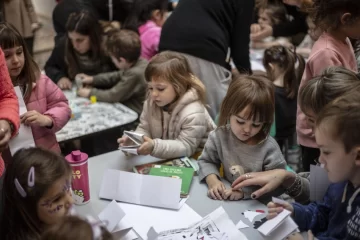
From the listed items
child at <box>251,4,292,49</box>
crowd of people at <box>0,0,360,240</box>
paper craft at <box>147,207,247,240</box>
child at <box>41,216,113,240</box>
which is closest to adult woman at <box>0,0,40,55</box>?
crowd of people at <box>0,0,360,240</box>

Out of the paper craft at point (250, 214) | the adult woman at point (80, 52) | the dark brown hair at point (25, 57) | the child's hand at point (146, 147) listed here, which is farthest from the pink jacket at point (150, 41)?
the paper craft at point (250, 214)

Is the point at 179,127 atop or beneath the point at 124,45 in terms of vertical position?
beneath

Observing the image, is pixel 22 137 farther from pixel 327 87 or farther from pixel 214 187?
pixel 327 87

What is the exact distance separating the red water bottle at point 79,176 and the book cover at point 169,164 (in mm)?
267

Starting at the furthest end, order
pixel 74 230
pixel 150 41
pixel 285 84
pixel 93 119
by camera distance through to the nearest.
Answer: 1. pixel 150 41
2. pixel 285 84
3. pixel 93 119
4. pixel 74 230

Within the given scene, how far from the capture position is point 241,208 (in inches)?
62.9

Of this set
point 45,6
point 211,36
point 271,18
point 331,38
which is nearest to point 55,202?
point 331,38

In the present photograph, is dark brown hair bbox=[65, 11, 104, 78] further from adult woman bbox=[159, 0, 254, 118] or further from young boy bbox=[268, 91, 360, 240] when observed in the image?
young boy bbox=[268, 91, 360, 240]

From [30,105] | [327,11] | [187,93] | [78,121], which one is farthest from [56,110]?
[327,11]

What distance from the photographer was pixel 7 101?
155cm

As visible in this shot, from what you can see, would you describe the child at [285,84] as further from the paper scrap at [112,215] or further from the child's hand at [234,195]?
the paper scrap at [112,215]

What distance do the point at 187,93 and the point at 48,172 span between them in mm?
889

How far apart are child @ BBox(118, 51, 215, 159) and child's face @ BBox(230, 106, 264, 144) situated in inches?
13.1

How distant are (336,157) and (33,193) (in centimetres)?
87
